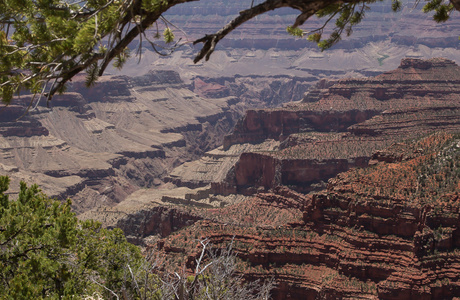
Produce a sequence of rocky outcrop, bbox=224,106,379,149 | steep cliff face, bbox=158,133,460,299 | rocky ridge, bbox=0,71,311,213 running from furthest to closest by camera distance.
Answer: rocky ridge, bbox=0,71,311,213 < rocky outcrop, bbox=224,106,379,149 < steep cliff face, bbox=158,133,460,299

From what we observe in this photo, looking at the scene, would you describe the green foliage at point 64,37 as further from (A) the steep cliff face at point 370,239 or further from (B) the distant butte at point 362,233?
(A) the steep cliff face at point 370,239

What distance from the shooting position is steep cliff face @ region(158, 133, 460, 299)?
39156 mm

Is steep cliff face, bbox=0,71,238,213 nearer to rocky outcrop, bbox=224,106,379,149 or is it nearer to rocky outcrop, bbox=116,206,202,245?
rocky outcrop, bbox=224,106,379,149

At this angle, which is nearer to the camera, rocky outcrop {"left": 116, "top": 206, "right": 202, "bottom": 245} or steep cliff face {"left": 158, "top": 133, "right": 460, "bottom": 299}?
steep cliff face {"left": 158, "top": 133, "right": 460, "bottom": 299}

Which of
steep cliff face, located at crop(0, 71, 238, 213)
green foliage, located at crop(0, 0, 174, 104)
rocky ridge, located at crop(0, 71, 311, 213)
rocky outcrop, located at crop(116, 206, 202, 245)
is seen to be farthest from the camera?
steep cliff face, located at crop(0, 71, 238, 213)

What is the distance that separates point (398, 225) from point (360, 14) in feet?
85.1

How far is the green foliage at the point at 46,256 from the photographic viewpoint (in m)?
19.6

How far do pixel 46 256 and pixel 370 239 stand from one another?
26933 mm

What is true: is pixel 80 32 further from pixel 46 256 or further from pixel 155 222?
pixel 155 222

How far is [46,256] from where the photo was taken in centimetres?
2083

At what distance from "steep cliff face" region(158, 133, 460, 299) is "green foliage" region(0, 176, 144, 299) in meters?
14.5

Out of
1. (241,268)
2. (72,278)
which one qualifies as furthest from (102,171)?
(72,278)

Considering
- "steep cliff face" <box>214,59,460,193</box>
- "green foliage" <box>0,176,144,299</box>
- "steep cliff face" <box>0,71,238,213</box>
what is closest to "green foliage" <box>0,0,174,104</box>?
"green foliage" <box>0,176,144,299</box>

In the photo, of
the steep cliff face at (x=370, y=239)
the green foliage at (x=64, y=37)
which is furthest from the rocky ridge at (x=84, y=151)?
the green foliage at (x=64, y=37)
